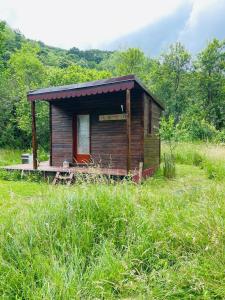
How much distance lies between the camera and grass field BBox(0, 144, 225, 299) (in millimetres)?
2404

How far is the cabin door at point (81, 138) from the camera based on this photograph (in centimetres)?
1009

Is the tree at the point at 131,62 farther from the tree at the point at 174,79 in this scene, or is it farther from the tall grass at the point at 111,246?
the tall grass at the point at 111,246

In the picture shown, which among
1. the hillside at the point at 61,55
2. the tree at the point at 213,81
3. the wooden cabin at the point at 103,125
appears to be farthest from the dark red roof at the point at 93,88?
the hillside at the point at 61,55

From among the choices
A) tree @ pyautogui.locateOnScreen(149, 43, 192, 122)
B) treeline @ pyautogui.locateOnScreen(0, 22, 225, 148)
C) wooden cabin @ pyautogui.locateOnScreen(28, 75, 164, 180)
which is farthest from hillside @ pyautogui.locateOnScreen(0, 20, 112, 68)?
wooden cabin @ pyautogui.locateOnScreen(28, 75, 164, 180)

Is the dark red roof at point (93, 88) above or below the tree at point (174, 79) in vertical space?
below

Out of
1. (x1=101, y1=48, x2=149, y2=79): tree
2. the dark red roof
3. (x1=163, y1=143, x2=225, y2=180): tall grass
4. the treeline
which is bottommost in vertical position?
(x1=163, y1=143, x2=225, y2=180): tall grass

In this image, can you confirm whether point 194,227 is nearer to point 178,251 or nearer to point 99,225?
point 178,251

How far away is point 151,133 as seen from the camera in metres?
10.0

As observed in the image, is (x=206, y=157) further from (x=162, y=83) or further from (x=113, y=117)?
(x=162, y=83)

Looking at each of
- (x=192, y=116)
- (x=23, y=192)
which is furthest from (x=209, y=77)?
(x=23, y=192)

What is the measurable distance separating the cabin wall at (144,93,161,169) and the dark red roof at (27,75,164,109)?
42.4 inches

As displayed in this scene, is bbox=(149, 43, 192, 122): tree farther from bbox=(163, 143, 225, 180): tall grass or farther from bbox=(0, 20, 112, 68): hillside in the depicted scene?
A: bbox=(0, 20, 112, 68): hillside

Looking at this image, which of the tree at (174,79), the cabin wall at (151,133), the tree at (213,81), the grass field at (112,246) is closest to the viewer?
the grass field at (112,246)

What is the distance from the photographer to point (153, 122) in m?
10.3
